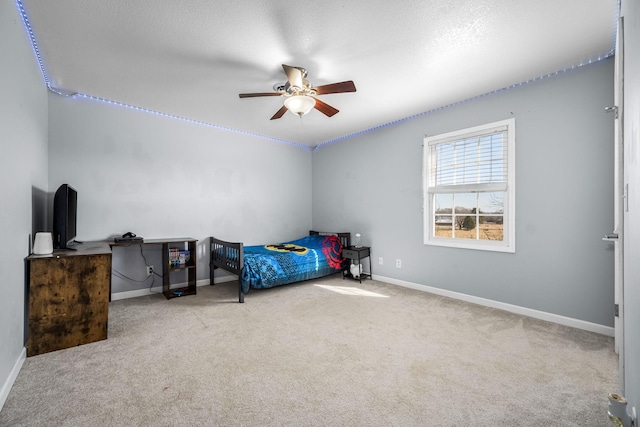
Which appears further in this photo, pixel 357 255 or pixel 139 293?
pixel 357 255

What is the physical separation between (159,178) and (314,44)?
9.15ft

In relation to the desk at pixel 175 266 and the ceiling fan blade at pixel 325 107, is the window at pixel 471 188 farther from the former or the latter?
the desk at pixel 175 266

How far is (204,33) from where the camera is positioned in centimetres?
209

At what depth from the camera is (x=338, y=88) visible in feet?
7.87

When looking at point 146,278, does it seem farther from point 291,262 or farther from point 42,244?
point 291,262

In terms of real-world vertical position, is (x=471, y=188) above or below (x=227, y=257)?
above

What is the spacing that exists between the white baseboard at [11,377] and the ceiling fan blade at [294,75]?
271cm

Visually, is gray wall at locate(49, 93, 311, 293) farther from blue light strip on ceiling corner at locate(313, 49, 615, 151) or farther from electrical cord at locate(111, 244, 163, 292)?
blue light strip on ceiling corner at locate(313, 49, 615, 151)

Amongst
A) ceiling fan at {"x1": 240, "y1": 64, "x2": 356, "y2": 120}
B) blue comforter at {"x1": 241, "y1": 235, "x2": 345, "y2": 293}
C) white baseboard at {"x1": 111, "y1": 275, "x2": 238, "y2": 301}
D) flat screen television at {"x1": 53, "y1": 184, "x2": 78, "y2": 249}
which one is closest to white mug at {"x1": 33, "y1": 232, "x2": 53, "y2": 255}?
flat screen television at {"x1": 53, "y1": 184, "x2": 78, "y2": 249}

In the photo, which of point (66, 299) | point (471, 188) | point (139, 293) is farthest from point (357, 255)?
point (66, 299)

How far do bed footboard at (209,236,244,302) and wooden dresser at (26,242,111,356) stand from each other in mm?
1308

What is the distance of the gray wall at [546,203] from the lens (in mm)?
2498

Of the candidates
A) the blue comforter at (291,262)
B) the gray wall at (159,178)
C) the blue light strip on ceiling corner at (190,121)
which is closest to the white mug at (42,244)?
the gray wall at (159,178)

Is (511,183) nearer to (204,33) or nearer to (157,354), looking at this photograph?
(204,33)
